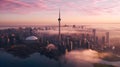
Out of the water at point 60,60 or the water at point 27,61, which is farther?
the water at point 27,61

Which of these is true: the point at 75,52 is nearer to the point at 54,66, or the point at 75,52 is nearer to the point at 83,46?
the point at 83,46

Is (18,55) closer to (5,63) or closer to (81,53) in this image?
(5,63)

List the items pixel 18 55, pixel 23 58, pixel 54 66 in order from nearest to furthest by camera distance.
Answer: pixel 54 66 → pixel 23 58 → pixel 18 55

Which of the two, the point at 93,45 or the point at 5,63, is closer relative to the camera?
the point at 5,63

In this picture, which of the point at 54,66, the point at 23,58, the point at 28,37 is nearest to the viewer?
the point at 54,66

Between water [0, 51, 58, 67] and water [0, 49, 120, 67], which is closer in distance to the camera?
→ water [0, 49, 120, 67]

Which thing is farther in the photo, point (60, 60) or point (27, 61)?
point (60, 60)

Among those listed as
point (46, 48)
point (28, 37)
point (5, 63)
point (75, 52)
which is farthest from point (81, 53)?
point (5, 63)

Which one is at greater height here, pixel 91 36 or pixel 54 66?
pixel 91 36

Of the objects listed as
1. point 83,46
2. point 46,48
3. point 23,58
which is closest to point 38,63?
point 23,58
